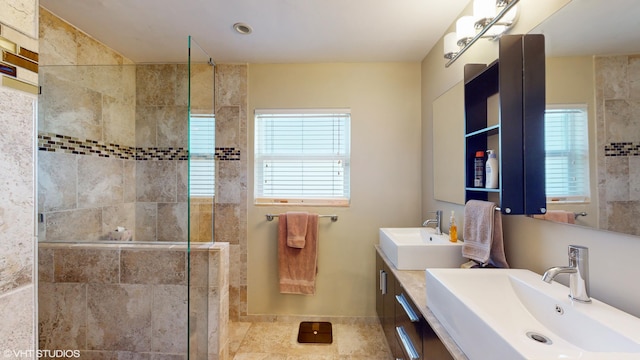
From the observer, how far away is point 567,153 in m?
0.96

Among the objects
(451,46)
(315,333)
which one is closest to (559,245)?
(451,46)

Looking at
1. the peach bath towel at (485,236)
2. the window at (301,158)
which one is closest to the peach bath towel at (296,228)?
the window at (301,158)

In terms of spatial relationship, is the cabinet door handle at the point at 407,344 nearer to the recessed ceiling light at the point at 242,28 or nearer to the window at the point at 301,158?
the window at the point at 301,158

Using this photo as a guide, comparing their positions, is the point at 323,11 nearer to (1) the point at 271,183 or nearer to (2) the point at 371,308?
(1) the point at 271,183

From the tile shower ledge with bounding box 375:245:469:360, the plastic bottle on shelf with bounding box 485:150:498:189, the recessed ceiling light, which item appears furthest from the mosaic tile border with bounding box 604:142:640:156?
the recessed ceiling light

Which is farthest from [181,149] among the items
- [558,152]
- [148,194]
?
[558,152]

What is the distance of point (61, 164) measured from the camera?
5.30ft

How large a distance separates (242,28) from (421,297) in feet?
6.66

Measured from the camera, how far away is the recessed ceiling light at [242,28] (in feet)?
5.88

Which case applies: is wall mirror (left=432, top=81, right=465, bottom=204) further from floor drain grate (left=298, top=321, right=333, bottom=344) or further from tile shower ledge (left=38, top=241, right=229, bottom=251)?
tile shower ledge (left=38, top=241, right=229, bottom=251)

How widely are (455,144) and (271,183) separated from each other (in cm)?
153

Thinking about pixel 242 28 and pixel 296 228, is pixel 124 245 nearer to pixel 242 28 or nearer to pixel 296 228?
pixel 296 228

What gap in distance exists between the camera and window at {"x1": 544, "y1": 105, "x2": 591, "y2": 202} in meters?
0.91

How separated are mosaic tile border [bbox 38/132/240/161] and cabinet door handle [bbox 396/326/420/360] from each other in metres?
1.79
